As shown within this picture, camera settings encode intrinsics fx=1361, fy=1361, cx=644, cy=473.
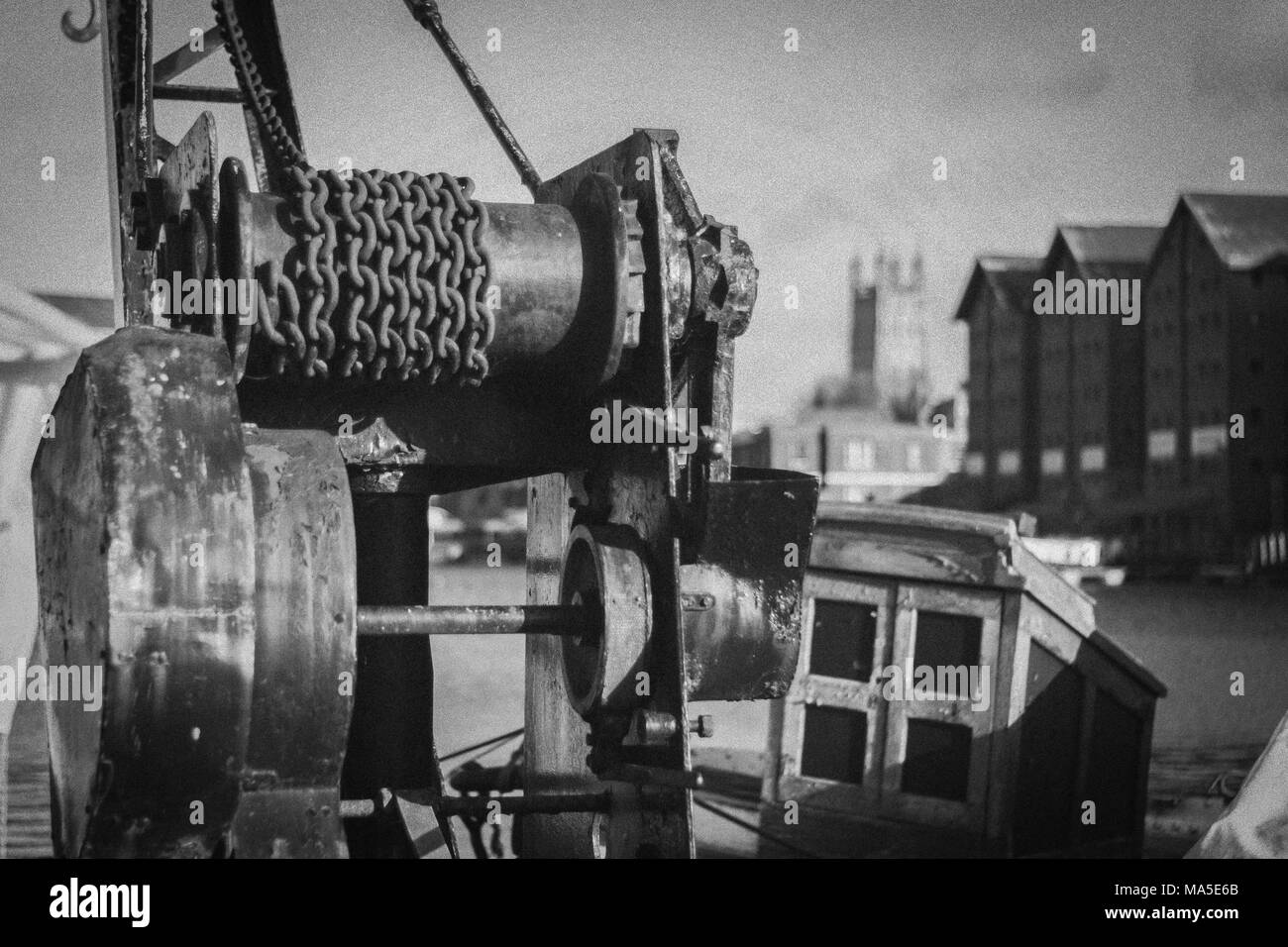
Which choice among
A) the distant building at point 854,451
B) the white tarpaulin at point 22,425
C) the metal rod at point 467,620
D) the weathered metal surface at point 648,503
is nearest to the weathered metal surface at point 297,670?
the metal rod at point 467,620

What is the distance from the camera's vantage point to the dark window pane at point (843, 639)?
531 cm

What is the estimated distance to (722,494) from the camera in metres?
2.47

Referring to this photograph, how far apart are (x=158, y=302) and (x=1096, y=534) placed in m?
28.4

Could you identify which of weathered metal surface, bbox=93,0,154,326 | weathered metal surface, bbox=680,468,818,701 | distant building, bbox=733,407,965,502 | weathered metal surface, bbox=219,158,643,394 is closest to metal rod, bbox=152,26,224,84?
weathered metal surface, bbox=93,0,154,326

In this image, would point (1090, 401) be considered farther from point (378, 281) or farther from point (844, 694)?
point (378, 281)

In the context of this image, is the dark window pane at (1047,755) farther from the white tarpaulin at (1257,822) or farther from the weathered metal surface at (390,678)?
the weathered metal surface at (390,678)

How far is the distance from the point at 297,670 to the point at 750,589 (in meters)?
0.94

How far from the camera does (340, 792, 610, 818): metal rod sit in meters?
2.67

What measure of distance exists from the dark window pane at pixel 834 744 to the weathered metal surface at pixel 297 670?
3.49 m

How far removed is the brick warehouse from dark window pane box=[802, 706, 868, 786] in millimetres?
1812

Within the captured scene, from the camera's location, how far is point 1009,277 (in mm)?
34500

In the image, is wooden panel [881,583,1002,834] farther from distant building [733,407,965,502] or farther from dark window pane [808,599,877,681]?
distant building [733,407,965,502]
